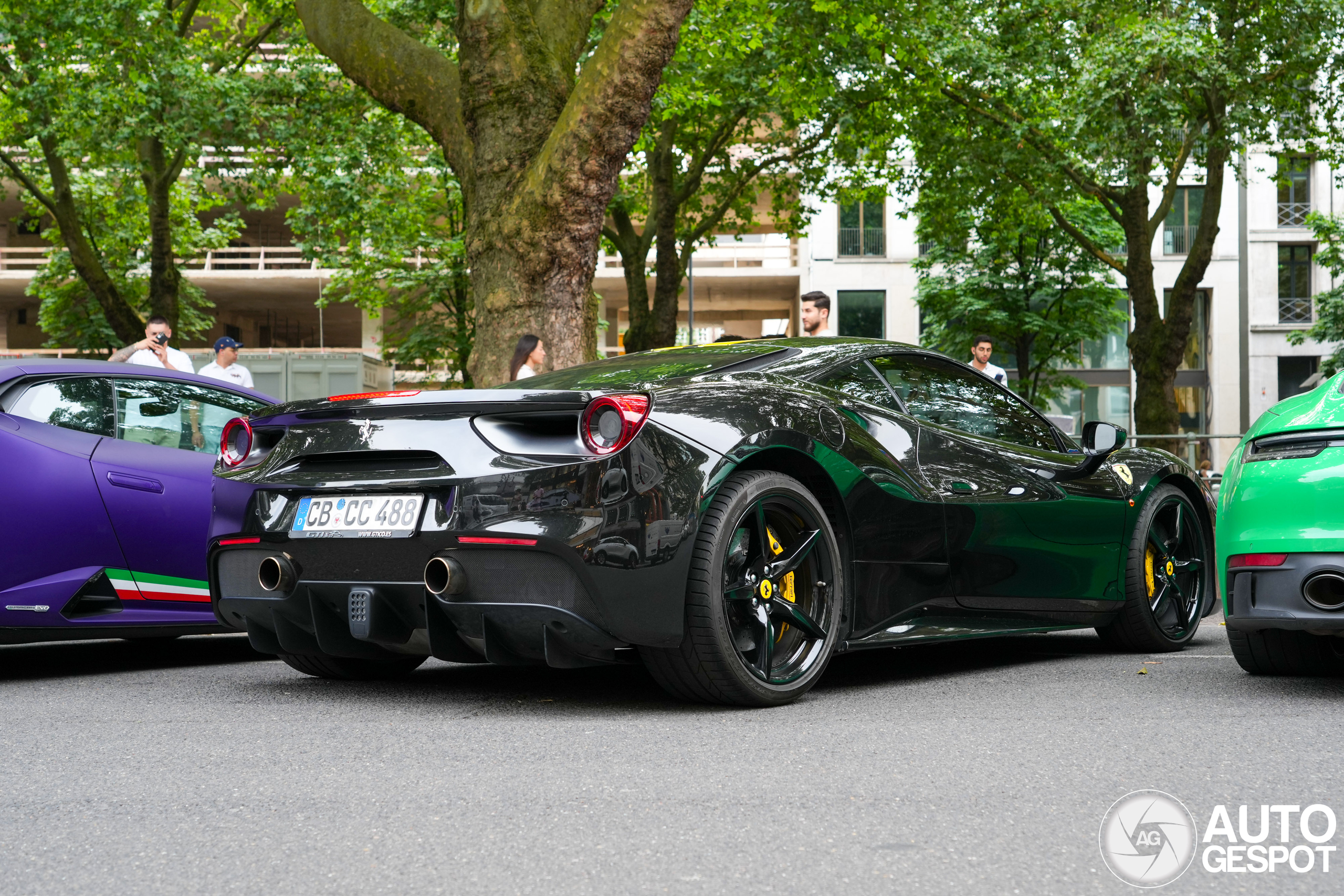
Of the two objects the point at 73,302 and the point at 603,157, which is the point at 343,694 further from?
the point at 73,302

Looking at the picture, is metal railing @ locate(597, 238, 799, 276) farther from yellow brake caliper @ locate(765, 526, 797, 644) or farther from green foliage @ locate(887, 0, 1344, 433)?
yellow brake caliper @ locate(765, 526, 797, 644)

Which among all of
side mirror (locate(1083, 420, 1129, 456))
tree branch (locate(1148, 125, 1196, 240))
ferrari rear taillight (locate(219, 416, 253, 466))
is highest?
tree branch (locate(1148, 125, 1196, 240))

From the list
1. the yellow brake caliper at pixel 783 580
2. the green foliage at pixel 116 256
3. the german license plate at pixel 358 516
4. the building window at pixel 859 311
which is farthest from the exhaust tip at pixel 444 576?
the building window at pixel 859 311

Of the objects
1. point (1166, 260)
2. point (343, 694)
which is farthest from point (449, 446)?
point (1166, 260)

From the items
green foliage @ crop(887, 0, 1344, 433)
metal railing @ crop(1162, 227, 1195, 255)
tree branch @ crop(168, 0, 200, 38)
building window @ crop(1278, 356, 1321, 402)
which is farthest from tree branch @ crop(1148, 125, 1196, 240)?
building window @ crop(1278, 356, 1321, 402)

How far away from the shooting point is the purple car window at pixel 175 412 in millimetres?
5879

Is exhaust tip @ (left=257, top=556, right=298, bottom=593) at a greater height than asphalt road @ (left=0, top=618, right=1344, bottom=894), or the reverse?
exhaust tip @ (left=257, top=556, right=298, bottom=593)

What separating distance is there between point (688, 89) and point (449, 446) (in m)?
16.7

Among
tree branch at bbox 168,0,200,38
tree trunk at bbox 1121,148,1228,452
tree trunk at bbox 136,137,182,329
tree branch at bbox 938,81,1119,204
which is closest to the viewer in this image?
tree branch at bbox 938,81,1119,204

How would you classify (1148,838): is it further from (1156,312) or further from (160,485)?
(1156,312)

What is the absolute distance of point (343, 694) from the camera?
4852mm

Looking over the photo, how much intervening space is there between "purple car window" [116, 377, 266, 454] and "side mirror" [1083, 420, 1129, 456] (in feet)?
11.8

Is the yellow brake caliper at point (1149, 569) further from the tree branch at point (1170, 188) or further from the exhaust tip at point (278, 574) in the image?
the tree branch at point (1170, 188)

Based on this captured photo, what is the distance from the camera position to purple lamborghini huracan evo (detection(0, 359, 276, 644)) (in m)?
5.29
